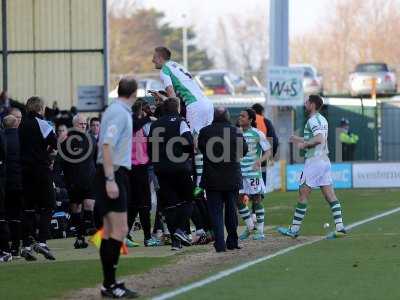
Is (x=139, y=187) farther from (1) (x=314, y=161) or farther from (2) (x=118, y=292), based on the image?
(2) (x=118, y=292)

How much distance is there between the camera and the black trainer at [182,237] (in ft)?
58.7

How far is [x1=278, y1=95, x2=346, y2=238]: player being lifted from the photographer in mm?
18859

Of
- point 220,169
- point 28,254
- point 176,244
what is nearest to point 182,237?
point 176,244

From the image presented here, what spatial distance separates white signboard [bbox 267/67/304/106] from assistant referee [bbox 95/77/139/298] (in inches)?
915

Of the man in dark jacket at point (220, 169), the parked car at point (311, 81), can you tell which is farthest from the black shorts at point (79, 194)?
the parked car at point (311, 81)

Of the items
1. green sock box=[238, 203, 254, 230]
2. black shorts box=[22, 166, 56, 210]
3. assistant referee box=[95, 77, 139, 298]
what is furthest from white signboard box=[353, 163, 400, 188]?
assistant referee box=[95, 77, 139, 298]

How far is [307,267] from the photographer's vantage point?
48.5 ft

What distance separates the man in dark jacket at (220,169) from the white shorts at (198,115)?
3.97 feet

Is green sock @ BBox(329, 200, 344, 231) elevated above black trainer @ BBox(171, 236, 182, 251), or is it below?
above

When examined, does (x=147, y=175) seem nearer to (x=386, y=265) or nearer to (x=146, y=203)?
(x=146, y=203)

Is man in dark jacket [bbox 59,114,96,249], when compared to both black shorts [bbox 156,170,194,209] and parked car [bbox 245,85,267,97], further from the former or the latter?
parked car [bbox 245,85,267,97]

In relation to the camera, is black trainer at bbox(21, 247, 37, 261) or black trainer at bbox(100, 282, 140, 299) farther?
black trainer at bbox(21, 247, 37, 261)

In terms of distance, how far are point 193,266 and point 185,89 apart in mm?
3761

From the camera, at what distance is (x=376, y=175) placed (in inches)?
1427
